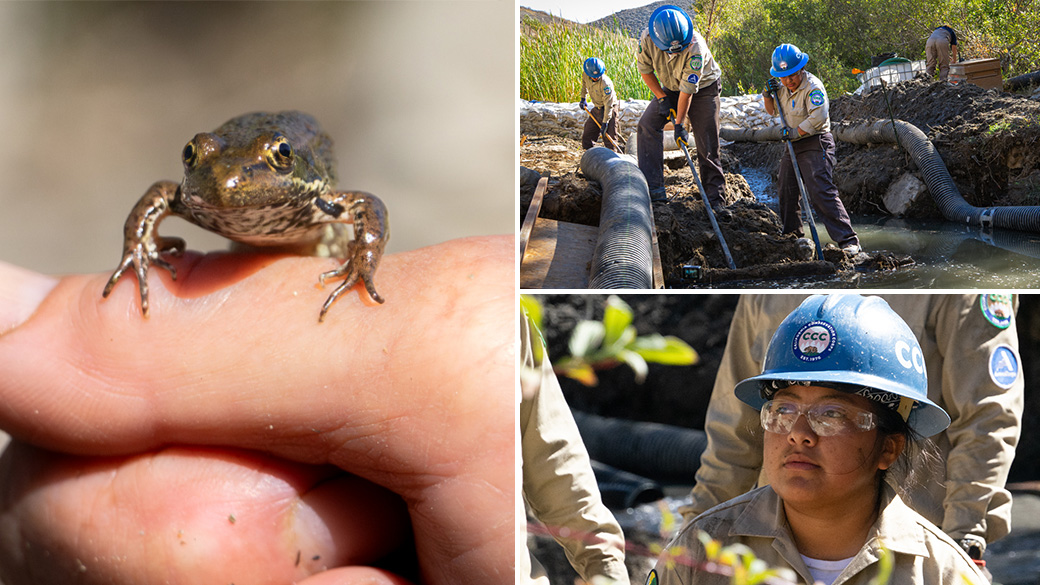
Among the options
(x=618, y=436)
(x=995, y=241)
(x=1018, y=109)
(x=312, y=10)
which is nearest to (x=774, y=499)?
(x=618, y=436)

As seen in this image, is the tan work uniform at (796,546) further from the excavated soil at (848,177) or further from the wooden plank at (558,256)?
the excavated soil at (848,177)

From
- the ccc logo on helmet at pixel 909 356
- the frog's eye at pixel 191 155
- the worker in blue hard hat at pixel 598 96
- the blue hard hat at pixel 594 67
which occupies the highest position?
the blue hard hat at pixel 594 67

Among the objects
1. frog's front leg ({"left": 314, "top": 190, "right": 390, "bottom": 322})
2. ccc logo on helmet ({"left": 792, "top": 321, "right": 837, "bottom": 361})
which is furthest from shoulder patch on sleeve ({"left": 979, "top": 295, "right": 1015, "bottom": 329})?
frog's front leg ({"left": 314, "top": 190, "right": 390, "bottom": 322})

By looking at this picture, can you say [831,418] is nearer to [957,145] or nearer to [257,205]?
[257,205]

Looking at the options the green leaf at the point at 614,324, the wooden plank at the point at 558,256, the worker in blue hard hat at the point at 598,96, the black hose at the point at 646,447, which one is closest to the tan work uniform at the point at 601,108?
the worker in blue hard hat at the point at 598,96

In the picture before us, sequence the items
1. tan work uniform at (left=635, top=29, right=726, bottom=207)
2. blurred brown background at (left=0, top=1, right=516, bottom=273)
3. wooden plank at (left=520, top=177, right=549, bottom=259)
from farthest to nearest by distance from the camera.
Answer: blurred brown background at (left=0, top=1, right=516, bottom=273), tan work uniform at (left=635, top=29, right=726, bottom=207), wooden plank at (left=520, top=177, right=549, bottom=259)

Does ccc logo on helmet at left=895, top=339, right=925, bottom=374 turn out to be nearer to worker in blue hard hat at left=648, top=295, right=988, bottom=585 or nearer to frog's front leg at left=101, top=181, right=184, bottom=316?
worker in blue hard hat at left=648, top=295, right=988, bottom=585
